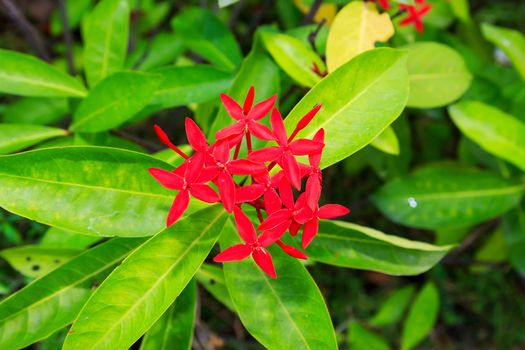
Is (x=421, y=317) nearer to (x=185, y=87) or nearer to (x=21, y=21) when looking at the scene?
(x=185, y=87)

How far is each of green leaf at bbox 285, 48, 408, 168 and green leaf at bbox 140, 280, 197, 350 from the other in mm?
434

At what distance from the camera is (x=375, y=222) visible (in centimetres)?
226

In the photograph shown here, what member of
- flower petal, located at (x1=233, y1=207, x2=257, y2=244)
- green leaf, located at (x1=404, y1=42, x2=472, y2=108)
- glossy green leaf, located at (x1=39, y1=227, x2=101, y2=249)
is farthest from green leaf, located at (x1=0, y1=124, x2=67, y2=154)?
green leaf, located at (x1=404, y1=42, x2=472, y2=108)

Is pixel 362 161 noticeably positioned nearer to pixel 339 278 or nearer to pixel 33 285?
pixel 339 278

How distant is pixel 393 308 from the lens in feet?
7.09

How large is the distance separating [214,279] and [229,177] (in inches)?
19.8

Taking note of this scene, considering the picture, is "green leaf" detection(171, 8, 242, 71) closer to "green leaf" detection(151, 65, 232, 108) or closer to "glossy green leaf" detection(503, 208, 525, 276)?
"green leaf" detection(151, 65, 232, 108)

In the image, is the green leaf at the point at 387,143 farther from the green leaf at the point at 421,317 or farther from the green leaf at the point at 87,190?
the green leaf at the point at 421,317

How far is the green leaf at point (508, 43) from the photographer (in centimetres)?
160

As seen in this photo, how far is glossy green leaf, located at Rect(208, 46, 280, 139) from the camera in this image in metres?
1.23

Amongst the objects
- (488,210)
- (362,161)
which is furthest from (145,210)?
(362,161)

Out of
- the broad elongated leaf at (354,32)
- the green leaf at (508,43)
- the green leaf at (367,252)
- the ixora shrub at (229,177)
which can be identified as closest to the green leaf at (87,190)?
the ixora shrub at (229,177)

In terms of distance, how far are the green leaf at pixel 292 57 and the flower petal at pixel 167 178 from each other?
0.50 meters

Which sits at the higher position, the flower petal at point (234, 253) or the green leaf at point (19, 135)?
the green leaf at point (19, 135)
